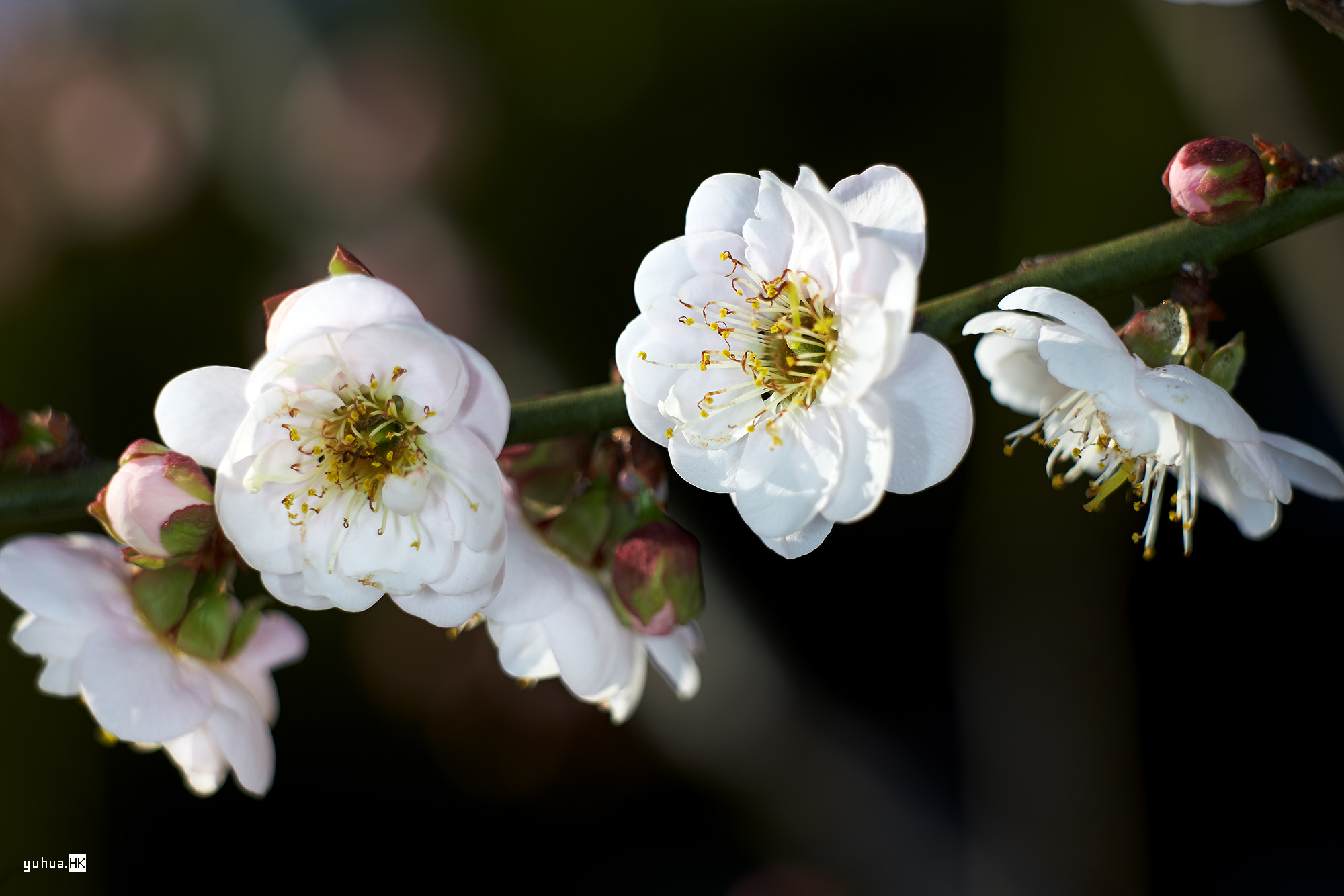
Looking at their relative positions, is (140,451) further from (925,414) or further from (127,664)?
(925,414)

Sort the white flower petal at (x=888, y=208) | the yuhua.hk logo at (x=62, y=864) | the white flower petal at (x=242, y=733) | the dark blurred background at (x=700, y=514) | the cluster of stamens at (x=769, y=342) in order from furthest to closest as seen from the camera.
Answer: the dark blurred background at (x=700, y=514), the yuhua.hk logo at (x=62, y=864), the white flower petal at (x=242, y=733), the cluster of stamens at (x=769, y=342), the white flower petal at (x=888, y=208)

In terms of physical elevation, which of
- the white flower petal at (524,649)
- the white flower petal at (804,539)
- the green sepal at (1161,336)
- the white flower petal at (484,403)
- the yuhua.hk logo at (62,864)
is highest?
Answer: the white flower petal at (484,403)

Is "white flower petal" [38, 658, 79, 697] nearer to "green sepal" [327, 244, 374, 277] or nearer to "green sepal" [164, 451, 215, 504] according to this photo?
"green sepal" [164, 451, 215, 504]

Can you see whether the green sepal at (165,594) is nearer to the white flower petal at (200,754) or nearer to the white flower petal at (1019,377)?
the white flower petal at (200,754)

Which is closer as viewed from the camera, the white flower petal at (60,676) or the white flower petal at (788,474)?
the white flower petal at (788,474)

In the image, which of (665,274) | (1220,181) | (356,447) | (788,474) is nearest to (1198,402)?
(1220,181)

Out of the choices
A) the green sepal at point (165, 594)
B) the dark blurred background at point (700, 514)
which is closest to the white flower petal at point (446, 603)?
the green sepal at point (165, 594)
